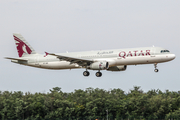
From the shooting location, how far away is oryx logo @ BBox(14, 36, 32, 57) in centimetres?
8906

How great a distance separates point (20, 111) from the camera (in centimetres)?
9056

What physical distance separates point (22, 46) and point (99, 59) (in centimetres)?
1971

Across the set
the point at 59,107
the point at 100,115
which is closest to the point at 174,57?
the point at 100,115

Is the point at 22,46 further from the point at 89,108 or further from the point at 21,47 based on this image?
the point at 89,108

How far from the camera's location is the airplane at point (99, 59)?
2997 inches

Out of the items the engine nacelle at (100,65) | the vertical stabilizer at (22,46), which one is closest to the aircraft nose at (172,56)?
the engine nacelle at (100,65)

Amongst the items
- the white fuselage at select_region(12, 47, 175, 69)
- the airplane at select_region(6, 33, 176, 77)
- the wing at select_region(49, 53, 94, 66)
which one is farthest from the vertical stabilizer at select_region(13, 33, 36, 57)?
the wing at select_region(49, 53, 94, 66)

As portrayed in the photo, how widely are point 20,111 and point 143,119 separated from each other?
2628 centimetres

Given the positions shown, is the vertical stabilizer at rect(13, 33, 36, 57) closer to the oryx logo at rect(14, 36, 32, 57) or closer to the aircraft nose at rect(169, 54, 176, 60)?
the oryx logo at rect(14, 36, 32, 57)

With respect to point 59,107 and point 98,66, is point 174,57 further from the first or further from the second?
point 59,107

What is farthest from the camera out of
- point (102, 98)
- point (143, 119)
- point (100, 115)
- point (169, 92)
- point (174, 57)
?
point (169, 92)

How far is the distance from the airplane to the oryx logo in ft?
0.81

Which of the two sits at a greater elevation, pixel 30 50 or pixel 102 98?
pixel 30 50

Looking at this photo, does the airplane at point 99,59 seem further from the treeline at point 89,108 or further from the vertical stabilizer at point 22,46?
the treeline at point 89,108
